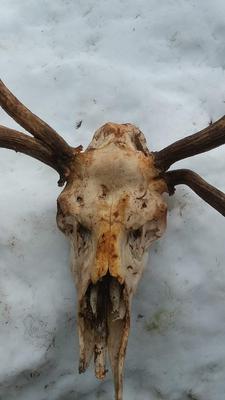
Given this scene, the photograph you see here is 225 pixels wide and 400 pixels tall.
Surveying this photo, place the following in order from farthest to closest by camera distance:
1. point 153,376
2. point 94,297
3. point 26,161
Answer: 1. point 26,161
2. point 153,376
3. point 94,297

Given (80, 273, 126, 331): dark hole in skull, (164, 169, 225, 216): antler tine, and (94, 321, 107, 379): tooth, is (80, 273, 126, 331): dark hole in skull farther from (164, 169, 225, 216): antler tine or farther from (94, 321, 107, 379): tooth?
(164, 169, 225, 216): antler tine

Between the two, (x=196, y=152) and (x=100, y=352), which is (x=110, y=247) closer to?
(x=100, y=352)

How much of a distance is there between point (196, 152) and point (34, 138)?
0.68 meters

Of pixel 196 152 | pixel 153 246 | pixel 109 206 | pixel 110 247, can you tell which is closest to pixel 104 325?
pixel 110 247

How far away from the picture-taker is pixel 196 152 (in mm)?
2650

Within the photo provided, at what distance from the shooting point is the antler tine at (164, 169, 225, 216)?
2.59 m

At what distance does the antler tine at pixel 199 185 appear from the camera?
8.51ft

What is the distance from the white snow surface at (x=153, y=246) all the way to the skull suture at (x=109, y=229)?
0.31 meters

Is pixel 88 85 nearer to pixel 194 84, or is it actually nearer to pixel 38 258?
pixel 194 84

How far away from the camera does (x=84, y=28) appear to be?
3.34 m

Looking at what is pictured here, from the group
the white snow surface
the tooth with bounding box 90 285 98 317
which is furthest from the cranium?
the white snow surface

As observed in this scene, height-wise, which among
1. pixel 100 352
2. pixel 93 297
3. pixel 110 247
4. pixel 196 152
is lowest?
pixel 100 352

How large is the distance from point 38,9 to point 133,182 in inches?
52.4

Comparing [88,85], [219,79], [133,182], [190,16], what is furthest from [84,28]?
[133,182]
